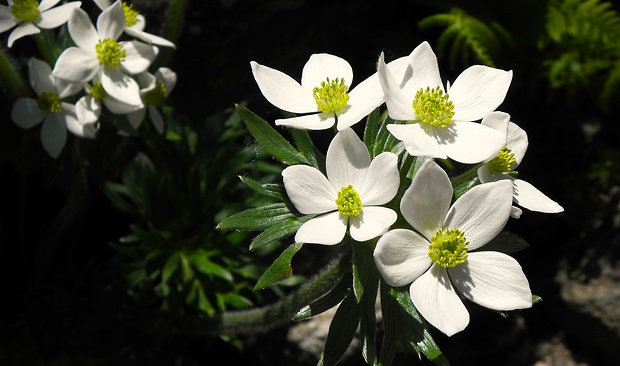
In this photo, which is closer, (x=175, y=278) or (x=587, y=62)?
(x=175, y=278)

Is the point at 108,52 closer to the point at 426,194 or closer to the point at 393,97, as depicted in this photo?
the point at 393,97

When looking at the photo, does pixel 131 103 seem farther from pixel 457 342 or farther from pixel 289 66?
pixel 457 342

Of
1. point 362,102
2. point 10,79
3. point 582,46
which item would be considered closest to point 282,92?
point 362,102

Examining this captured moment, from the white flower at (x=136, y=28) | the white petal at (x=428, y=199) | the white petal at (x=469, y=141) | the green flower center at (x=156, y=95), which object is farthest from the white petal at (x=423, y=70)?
the green flower center at (x=156, y=95)

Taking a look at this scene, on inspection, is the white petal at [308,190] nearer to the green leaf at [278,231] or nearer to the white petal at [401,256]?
the green leaf at [278,231]

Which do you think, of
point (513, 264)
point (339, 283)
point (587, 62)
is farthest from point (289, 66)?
point (513, 264)

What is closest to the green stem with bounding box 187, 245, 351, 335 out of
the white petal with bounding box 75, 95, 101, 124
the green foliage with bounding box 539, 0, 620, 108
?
the white petal with bounding box 75, 95, 101, 124
